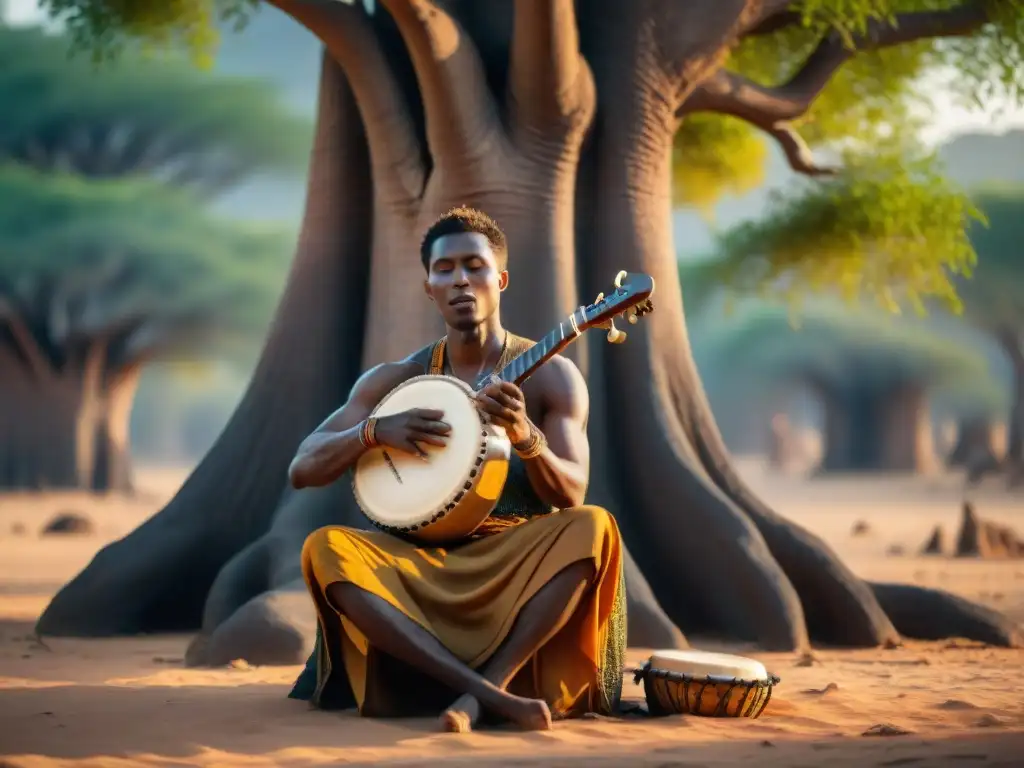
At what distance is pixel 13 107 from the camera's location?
2825 centimetres

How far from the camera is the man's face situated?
518 cm

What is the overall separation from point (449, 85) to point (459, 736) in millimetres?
3849

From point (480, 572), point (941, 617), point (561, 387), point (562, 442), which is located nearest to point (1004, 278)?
point (941, 617)

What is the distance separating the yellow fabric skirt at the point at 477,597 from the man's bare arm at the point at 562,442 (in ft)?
0.35

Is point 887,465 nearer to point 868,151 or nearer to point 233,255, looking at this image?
point 233,255

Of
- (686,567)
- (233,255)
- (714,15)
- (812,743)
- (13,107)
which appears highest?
(13,107)

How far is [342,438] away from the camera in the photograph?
200 inches

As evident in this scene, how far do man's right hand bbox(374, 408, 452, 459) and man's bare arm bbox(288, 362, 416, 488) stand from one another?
0.14 metres

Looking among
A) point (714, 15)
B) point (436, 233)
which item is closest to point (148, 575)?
point (436, 233)

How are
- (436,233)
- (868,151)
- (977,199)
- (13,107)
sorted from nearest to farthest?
(436,233) → (868,151) → (13,107) → (977,199)

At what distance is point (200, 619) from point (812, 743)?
14.8ft

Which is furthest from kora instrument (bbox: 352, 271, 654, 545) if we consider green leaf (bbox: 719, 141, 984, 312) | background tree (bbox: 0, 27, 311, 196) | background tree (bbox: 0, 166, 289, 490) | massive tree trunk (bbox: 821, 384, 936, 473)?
massive tree trunk (bbox: 821, 384, 936, 473)

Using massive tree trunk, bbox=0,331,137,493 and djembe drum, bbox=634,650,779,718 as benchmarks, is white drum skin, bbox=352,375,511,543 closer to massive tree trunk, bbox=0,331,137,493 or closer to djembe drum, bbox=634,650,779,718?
djembe drum, bbox=634,650,779,718

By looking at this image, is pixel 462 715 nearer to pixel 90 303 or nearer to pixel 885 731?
pixel 885 731
